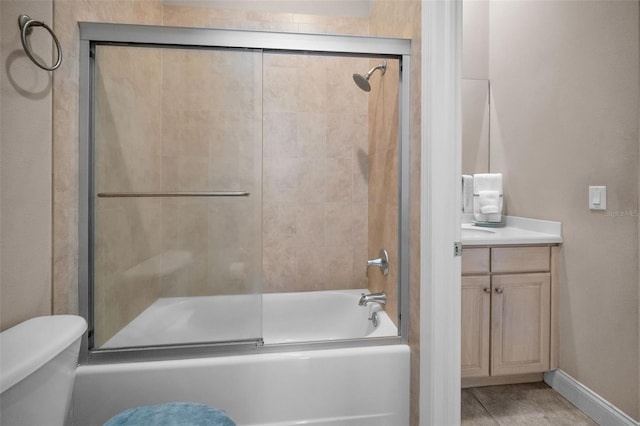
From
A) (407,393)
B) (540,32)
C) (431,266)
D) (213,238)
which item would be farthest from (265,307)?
(540,32)

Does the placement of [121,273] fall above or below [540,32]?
below

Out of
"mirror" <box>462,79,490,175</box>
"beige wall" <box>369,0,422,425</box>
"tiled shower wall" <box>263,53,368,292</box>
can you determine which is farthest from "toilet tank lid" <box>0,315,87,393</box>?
"mirror" <box>462,79,490,175</box>

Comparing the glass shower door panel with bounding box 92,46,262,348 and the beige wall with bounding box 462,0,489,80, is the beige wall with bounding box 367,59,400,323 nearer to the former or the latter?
the glass shower door panel with bounding box 92,46,262,348

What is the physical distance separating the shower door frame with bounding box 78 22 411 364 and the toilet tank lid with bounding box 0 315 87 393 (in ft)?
1.01

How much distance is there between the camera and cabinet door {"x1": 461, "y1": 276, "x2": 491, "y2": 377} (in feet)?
6.23

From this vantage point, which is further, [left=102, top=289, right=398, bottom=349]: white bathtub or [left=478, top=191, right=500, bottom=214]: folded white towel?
[left=478, top=191, right=500, bottom=214]: folded white towel

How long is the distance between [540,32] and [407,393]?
85.1 inches

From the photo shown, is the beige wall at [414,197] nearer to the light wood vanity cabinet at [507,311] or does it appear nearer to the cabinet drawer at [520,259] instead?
the light wood vanity cabinet at [507,311]

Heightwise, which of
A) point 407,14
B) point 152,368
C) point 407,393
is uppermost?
point 407,14

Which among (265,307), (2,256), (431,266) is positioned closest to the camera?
(2,256)

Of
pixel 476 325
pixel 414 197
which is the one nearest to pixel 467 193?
pixel 476 325

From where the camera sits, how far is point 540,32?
2.10 m

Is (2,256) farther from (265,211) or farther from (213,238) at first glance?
(265,211)

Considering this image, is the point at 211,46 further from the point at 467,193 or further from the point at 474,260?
the point at 467,193
